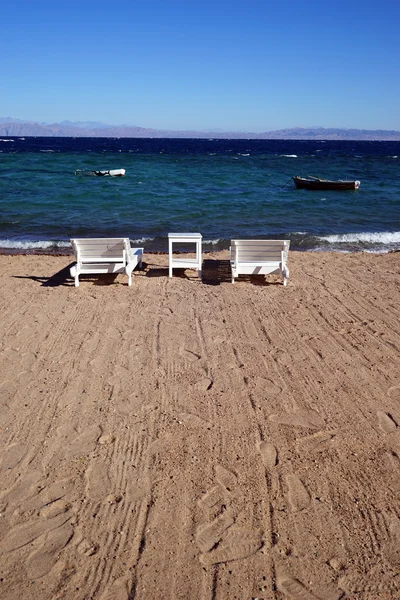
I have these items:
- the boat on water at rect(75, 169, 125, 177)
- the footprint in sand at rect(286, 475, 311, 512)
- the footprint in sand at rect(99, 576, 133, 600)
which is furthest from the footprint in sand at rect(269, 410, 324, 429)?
the boat on water at rect(75, 169, 125, 177)

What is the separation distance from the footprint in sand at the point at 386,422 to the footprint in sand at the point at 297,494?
1.07 metres

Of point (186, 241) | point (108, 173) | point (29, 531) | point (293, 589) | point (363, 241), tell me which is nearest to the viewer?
point (293, 589)

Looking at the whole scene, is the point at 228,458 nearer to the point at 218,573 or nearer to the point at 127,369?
the point at 218,573

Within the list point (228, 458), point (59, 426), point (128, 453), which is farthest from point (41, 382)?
point (228, 458)

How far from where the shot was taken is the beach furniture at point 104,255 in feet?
25.6

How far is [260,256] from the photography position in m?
8.06

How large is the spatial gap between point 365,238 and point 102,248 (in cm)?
818

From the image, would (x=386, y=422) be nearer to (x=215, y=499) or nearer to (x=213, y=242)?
(x=215, y=499)

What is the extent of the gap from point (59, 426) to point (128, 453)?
734mm

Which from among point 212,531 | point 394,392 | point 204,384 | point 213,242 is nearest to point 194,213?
point 213,242

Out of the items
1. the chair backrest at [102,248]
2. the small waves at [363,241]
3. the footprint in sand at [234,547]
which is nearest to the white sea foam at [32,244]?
the chair backrest at [102,248]

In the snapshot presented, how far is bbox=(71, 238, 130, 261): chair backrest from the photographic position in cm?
781

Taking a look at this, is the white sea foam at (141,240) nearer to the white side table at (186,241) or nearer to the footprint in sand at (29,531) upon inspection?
the white side table at (186,241)

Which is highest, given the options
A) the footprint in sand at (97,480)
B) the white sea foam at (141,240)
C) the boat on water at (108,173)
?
the footprint in sand at (97,480)
